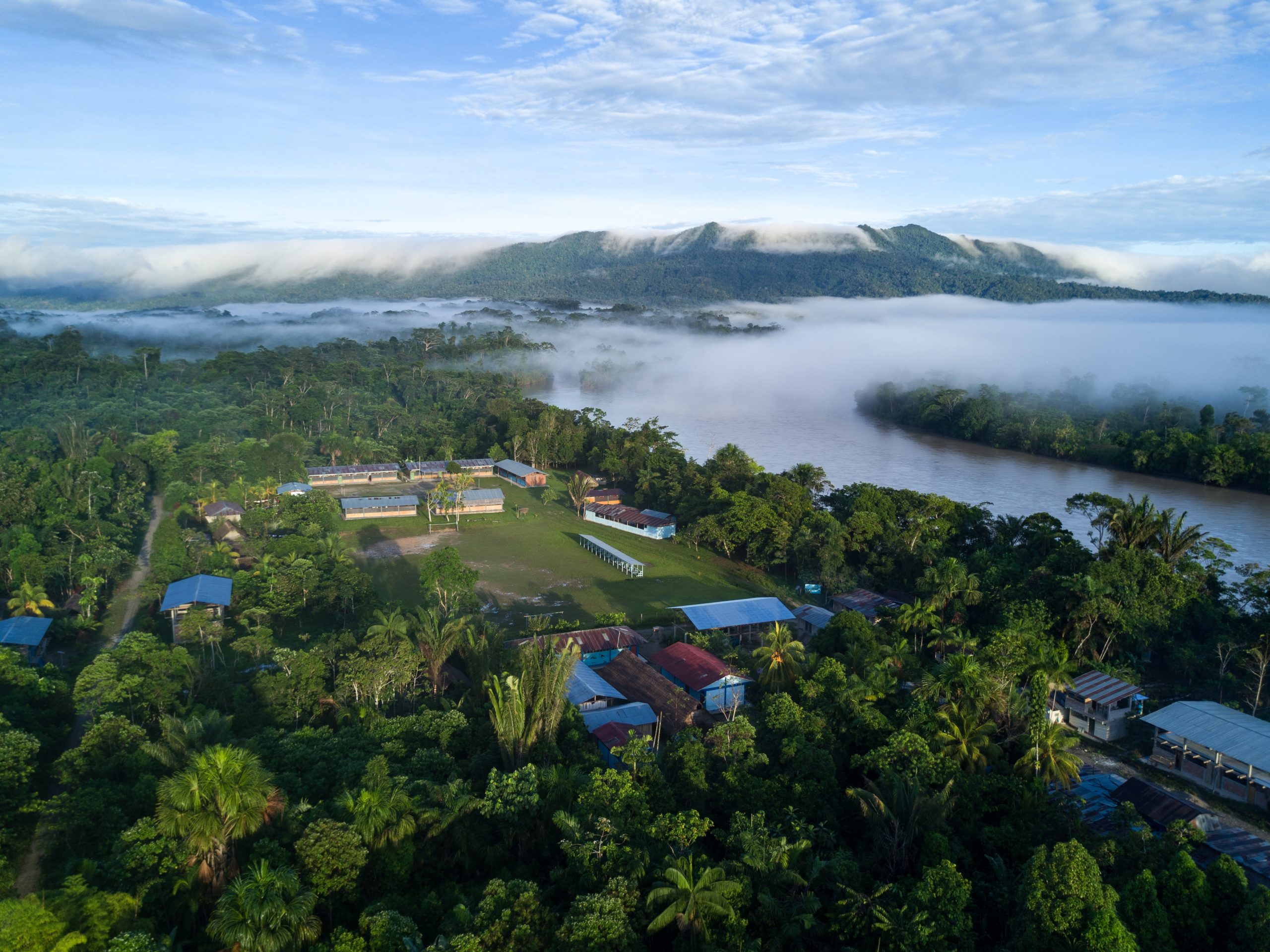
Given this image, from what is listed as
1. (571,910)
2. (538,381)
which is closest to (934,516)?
(571,910)

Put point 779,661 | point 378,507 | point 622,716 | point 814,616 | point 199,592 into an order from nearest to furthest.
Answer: point 622,716
point 779,661
point 199,592
point 814,616
point 378,507

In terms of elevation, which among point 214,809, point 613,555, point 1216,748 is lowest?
point 613,555

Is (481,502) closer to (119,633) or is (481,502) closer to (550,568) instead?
(550,568)

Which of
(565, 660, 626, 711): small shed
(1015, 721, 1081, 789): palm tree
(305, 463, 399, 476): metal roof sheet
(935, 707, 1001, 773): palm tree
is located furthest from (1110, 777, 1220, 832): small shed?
(305, 463, 399, 476): metal roof sheet

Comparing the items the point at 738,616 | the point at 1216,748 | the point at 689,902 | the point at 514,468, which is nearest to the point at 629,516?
the point at 514,468

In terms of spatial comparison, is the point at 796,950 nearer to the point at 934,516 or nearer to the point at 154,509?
the point at 934,516

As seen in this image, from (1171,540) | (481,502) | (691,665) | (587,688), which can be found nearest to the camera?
(587,688)
